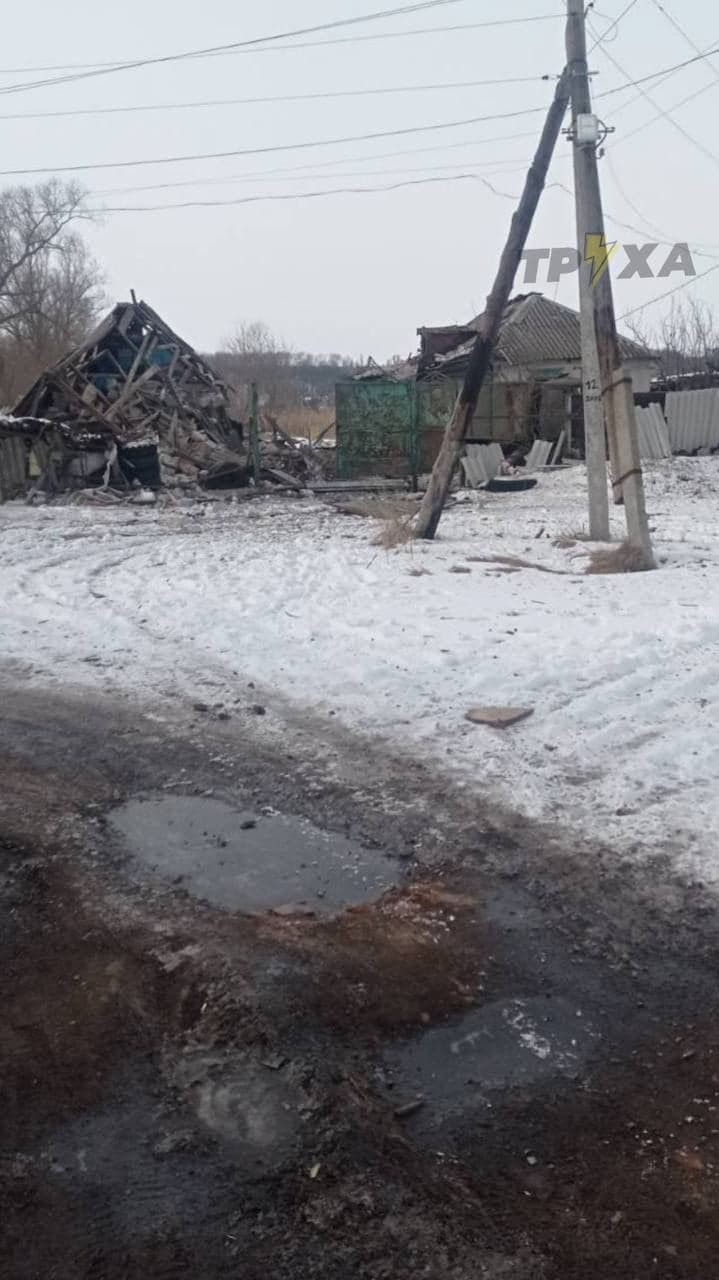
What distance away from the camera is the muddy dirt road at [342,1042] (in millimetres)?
2242

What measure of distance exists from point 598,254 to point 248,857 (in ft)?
26.4

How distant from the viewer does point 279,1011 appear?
10.1 feet

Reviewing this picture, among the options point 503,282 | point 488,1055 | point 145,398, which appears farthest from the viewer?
point 145,398

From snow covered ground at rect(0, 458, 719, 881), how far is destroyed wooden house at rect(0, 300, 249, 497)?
286 inches

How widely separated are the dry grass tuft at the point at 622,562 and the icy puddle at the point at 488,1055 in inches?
267

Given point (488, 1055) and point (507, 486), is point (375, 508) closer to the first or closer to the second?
point (507, 486)

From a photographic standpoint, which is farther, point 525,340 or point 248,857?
point 525,340

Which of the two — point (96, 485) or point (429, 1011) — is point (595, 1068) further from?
point (96, 485)

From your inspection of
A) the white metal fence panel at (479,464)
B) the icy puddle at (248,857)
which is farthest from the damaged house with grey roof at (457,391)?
the icy puddle at (248,857)

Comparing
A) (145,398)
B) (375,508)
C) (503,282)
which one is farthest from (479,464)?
(503,282)

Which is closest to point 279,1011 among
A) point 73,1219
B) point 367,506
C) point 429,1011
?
point 429,1011

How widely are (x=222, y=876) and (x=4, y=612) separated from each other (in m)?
5.18

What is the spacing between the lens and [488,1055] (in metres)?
2.91

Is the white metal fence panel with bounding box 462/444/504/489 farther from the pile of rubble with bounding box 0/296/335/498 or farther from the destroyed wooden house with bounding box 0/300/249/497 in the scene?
the destroyed wooden house with bounding box 0/300/249/497
